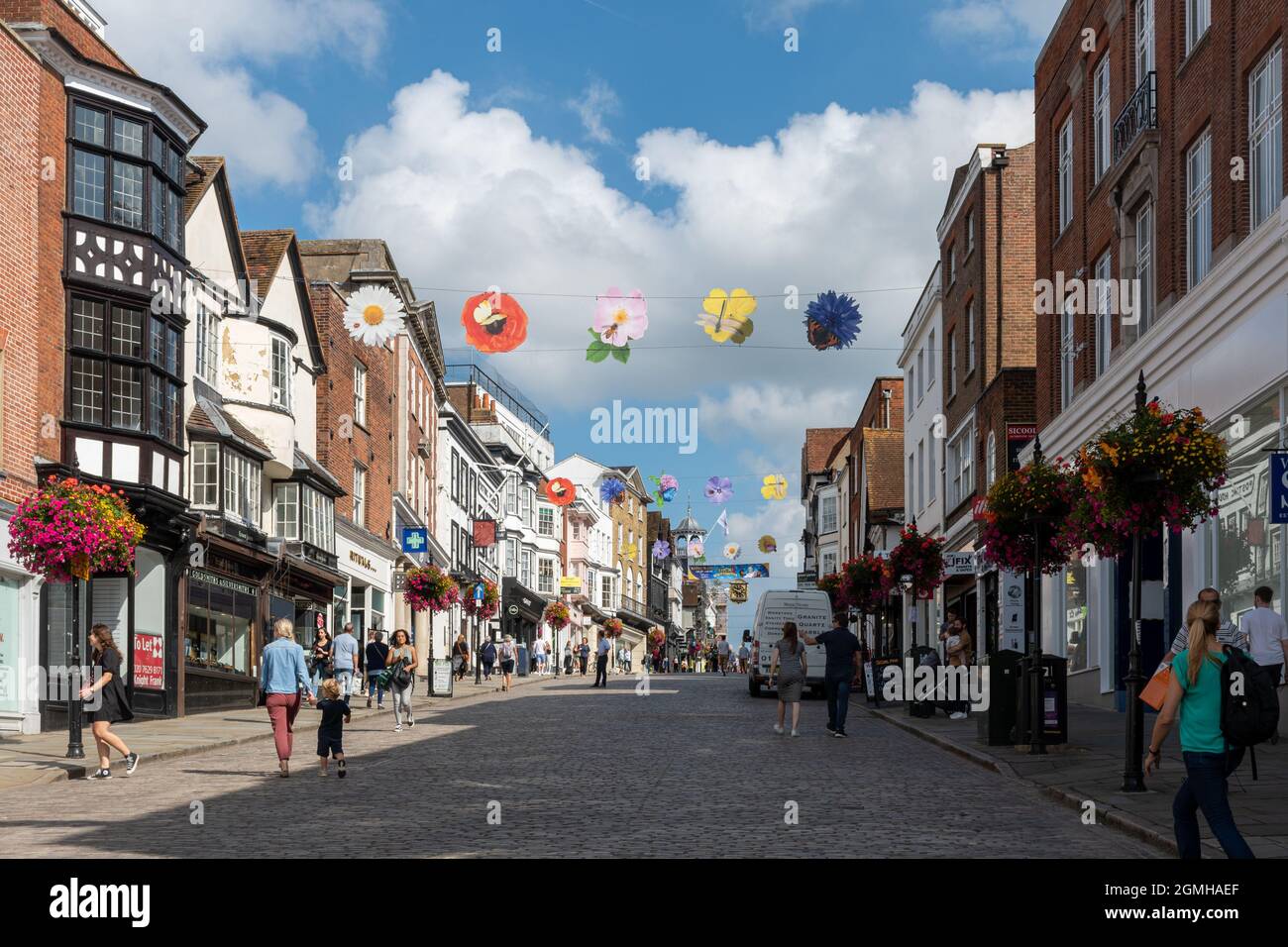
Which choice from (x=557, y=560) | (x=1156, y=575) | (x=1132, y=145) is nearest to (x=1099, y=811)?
(x=1156, y=575)

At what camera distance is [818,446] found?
110375 millimetres

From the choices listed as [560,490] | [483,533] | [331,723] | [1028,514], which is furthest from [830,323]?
[560,490]

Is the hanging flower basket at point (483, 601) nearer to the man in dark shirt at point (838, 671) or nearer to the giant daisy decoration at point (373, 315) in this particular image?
the giant daisy decoration at point (373, 315)

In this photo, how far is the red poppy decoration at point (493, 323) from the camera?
2155 cm

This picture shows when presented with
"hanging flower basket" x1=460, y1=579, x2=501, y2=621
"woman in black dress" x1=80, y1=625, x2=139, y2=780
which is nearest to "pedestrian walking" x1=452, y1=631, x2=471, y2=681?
"hanging flower basket" x1=460, y1=579, x2=501, y2=621

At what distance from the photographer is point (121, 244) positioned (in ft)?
84.9

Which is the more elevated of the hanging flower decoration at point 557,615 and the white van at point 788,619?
the white van at point 788,619

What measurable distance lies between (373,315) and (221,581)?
12.8 m

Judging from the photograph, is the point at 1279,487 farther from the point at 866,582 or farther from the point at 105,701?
the point at 866,582

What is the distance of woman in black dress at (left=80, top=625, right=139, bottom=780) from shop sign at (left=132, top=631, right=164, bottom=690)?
8.95m

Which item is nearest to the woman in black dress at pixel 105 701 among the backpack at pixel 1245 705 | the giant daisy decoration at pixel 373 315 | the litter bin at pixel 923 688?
the backpack at pixel 1245 705

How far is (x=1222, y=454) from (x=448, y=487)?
4802cm

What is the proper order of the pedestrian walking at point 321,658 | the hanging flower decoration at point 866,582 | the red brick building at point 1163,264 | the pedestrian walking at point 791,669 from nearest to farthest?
the red brick building at point 1163,264 < the pedestrian walking at point 791,669 < the pedestrian walking at point 321,658 < the hanging flower decoration at point 866,582

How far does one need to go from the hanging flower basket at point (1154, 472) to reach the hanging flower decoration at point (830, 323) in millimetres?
6633
